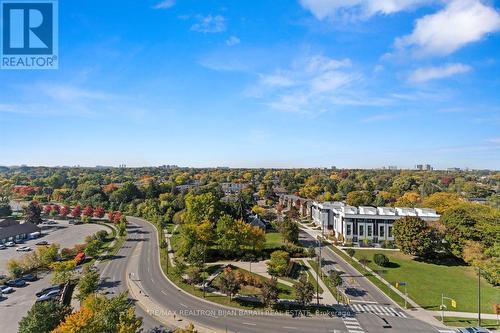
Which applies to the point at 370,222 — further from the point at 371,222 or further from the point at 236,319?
the point at 236,319

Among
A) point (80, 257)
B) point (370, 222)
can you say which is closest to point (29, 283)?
point (80, 257)

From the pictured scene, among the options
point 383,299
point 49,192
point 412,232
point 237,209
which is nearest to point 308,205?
point 237,209

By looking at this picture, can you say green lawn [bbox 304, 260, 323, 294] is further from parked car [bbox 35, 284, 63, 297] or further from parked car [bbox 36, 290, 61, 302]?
parked car [bbox 35, 284, 63, 297]

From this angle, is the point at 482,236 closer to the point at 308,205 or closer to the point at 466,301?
the point at 466,301

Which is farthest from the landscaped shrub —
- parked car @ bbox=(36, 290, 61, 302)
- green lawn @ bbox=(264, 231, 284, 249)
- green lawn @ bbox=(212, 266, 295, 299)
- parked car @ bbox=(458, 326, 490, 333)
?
parked car @ bbox=(36, 290, 61, 302)

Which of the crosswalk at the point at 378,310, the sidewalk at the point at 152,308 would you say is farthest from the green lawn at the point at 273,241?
the sidewalk at the point at 152,308

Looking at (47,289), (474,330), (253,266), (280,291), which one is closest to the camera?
(474,330)

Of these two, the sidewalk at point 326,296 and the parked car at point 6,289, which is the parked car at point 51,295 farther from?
the sidewalk at point 326,296
